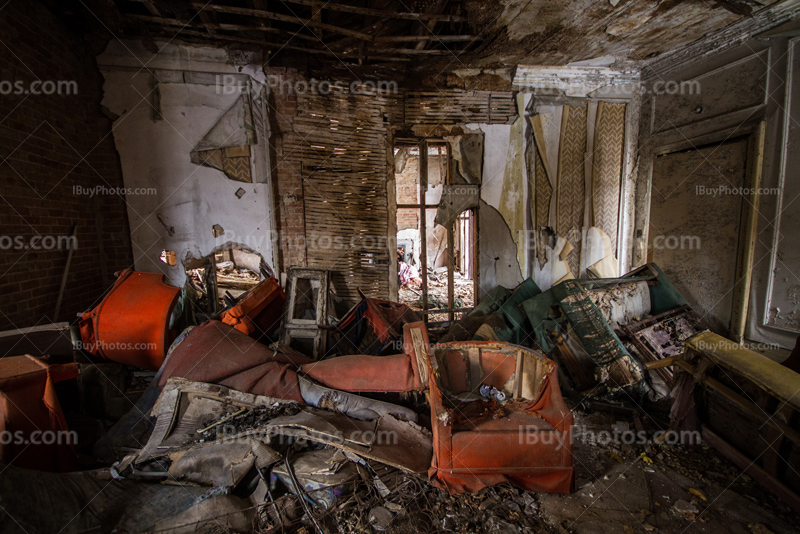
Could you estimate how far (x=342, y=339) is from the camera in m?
4.29

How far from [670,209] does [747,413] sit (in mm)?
3695

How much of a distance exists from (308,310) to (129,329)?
6.47 ft

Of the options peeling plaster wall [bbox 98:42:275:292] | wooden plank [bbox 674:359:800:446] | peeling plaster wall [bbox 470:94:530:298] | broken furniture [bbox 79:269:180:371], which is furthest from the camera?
peeling plaster wall [bbox 470:94:530:298]

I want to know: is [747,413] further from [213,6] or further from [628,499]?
[213,6]

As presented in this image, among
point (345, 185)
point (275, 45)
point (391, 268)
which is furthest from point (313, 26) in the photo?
point (391, 268)

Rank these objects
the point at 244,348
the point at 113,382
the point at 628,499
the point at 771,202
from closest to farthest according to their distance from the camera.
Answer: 1. the point at 628,499
2. the point at 244,348
3. the point at 113,382
4. the point at 771,202

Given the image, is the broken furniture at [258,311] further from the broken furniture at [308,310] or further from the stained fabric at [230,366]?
the stained fabric at [230,366]

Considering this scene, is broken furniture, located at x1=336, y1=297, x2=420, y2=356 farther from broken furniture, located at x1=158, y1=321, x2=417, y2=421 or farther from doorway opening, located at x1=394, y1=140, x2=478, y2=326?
doorway opening, located at x1=394, y1=140, x2=478, y2=326

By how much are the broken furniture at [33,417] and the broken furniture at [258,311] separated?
1394 mm

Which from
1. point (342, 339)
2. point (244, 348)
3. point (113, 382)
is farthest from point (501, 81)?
point (113, 382)

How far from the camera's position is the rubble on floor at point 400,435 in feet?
6.94

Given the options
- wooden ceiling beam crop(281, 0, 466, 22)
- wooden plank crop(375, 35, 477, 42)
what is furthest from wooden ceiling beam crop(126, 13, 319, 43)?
wooden plank crop(375, 35, 477, 42)

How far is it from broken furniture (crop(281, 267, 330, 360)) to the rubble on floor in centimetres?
68

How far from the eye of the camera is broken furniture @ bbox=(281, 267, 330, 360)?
416cm
